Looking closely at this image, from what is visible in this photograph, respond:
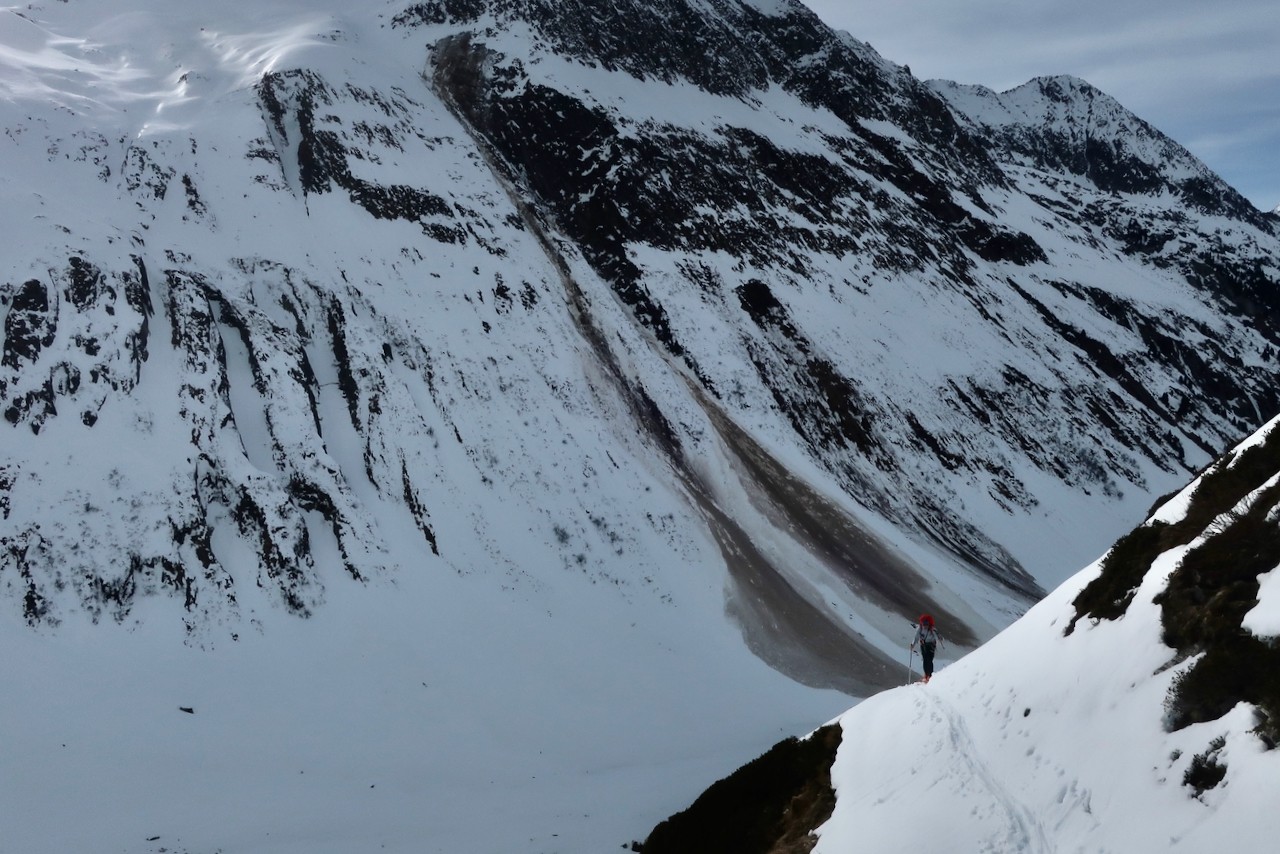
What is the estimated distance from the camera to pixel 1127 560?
432 inches

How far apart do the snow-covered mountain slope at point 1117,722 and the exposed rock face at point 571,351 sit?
2240 cm

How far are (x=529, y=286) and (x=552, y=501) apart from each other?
58.8 feet

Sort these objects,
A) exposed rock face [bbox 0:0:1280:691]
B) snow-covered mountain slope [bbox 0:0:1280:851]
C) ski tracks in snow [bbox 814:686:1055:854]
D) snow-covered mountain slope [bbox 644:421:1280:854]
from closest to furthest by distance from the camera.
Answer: snow-covered mountain slope [bbox 644:421:1280:854], ski tracks in snow [bbox 814:686:1055:854], snow-covered mountain slope [bbox 0:0:1280:851], exposed rock face [bbox 0:0:1280:691]

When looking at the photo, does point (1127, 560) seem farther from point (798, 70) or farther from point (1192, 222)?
point (1192, 222)

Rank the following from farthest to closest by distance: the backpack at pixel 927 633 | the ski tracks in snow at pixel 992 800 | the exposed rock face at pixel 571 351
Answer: the exposed rock face at pixel 571 351, the backpack at pixel 927 633, the ski tracks in snow at pixel 992 800

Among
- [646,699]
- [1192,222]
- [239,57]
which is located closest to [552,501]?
[646,699]

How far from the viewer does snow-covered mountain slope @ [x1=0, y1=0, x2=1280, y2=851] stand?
24734mm

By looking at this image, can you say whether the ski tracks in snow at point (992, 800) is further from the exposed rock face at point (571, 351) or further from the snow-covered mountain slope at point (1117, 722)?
the exposed rock face at point (571, 351)

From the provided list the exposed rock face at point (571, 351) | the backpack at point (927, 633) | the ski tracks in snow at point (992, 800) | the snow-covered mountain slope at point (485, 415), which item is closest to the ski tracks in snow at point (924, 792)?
the ski tracks in snow at point (992, 800)

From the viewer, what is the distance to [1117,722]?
341 inches

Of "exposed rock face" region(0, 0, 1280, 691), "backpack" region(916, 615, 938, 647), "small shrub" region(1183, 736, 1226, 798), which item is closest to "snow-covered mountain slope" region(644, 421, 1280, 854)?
"small shrub" region(1183, 736, 1226, 798)

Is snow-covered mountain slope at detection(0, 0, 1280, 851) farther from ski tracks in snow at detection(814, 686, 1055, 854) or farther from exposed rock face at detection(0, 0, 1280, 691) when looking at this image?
ski tracks in snow at detection(814, 686, 1055, 854)

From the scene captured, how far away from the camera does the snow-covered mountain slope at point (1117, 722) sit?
723 centimetres

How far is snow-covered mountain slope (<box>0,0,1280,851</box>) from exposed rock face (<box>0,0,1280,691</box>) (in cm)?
24
